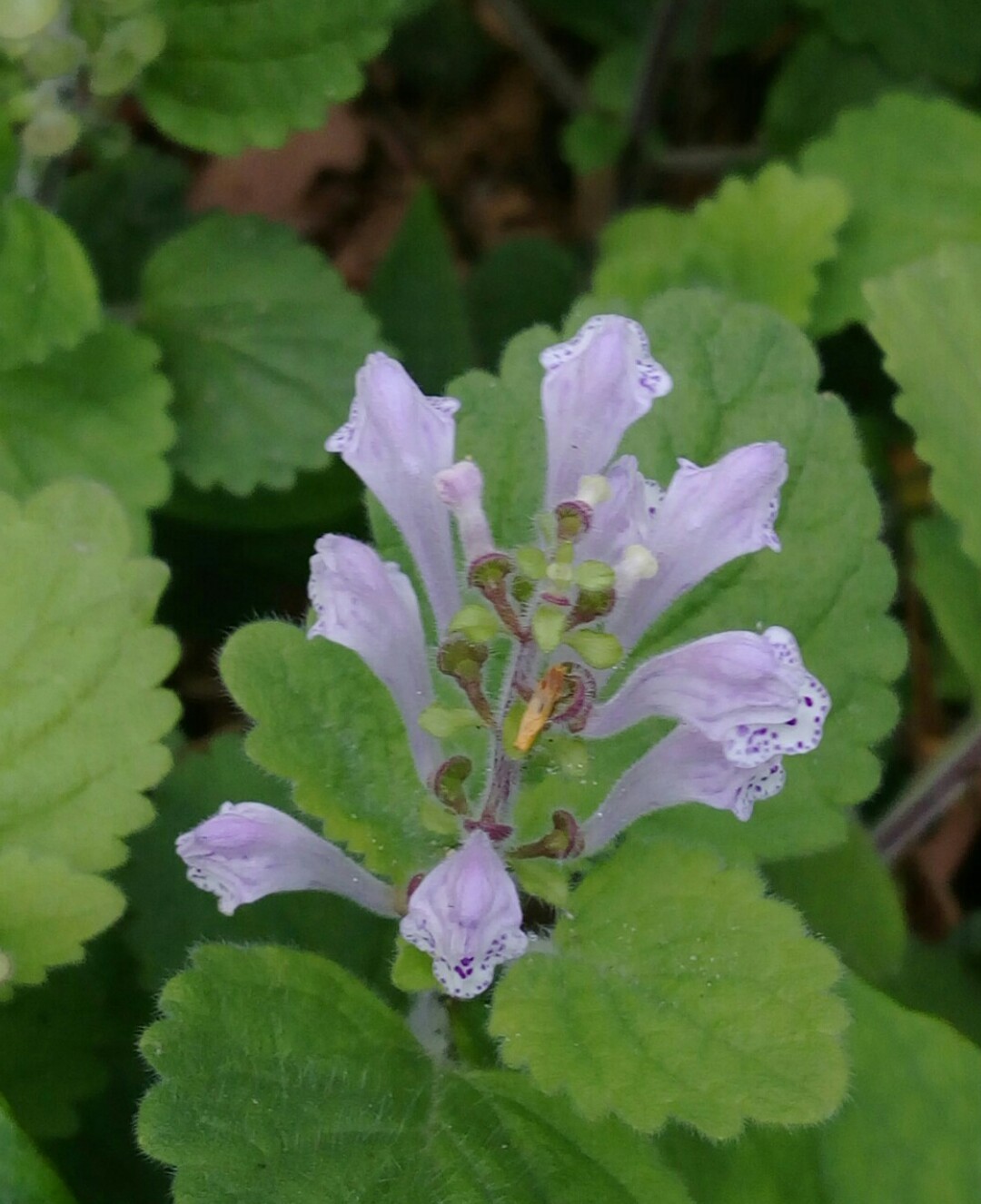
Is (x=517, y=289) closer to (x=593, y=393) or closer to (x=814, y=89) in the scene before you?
(x=814, y=89)

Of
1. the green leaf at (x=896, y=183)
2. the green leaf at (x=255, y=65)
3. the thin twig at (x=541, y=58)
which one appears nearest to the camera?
the green leaf at (x=255, y=65)

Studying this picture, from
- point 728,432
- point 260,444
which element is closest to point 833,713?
point 728,432

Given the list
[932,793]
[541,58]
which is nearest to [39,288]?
[932,793]

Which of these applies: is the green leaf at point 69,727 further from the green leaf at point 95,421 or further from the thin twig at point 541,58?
the thin twig at point 541,58

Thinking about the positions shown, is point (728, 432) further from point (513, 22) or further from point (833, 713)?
point (513, 22)

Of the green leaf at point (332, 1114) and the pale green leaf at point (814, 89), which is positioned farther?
the pale green leaf at point (814, 89)

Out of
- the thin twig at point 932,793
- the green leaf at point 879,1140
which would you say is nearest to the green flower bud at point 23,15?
the green leaf at point 879,1140
